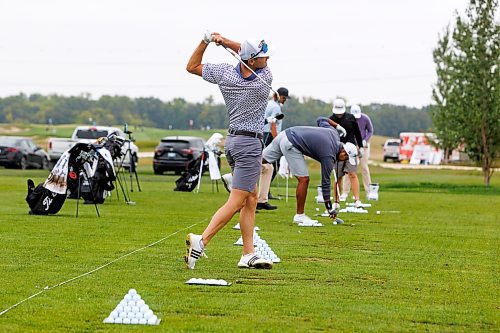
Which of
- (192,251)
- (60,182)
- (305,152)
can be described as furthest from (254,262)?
(60,182)

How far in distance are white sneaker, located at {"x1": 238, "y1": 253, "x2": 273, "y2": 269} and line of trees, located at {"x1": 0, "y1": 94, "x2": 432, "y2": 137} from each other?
121m

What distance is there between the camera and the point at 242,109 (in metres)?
10.6

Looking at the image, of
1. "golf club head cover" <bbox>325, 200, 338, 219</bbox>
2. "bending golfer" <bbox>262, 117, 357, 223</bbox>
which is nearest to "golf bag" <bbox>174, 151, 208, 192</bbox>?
"bending golfer" <bbox>262, 117, 357, 223</bbox>

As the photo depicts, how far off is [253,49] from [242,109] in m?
0.59

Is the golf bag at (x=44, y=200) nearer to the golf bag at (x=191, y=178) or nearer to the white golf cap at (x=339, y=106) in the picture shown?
the white golf cap at (x=339, y=106)

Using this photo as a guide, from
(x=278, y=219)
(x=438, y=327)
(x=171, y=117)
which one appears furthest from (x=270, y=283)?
(x=171, y=117)

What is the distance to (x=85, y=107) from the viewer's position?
154 meters

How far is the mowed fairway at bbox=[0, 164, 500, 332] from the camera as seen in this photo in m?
7.52

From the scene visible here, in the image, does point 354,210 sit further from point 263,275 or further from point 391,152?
point 391,152

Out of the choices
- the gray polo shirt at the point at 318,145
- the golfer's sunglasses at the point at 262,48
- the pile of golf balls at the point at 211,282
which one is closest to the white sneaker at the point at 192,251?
the pile of golf balls at the point at 211,282

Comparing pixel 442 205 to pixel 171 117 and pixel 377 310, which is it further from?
pixel 171 117

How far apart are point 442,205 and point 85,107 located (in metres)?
133

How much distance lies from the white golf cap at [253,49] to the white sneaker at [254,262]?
6.14 ft

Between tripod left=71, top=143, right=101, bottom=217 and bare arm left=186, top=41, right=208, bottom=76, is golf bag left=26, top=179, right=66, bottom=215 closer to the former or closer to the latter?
tripod left=71, top=143, right=101, bottom=217
